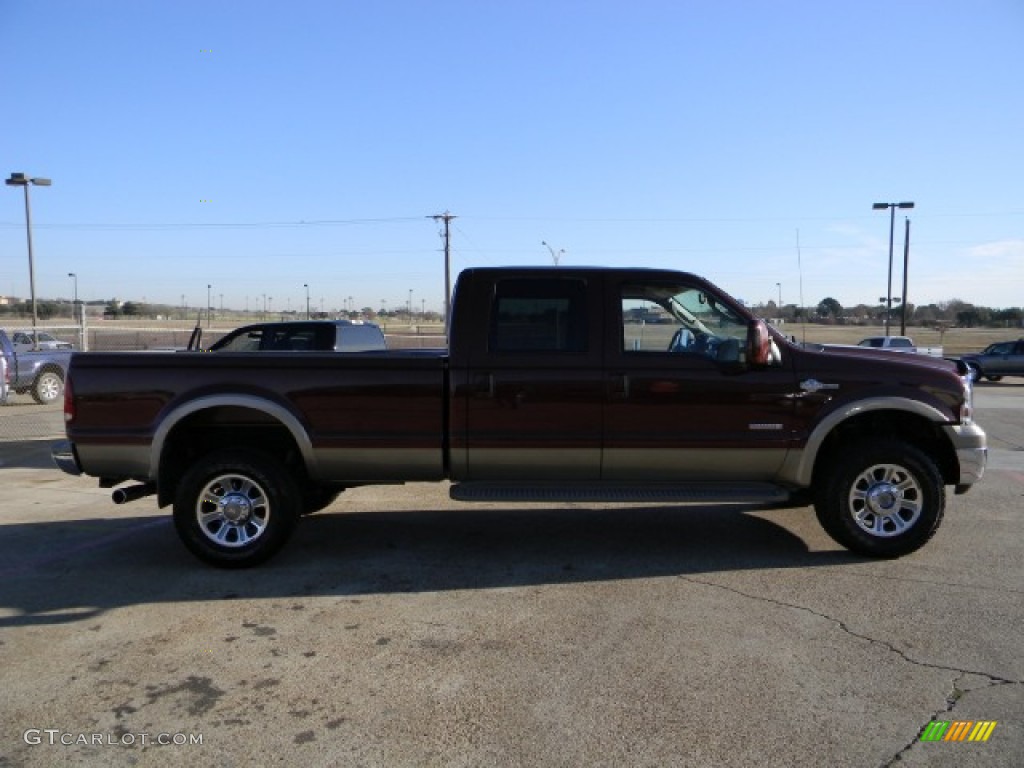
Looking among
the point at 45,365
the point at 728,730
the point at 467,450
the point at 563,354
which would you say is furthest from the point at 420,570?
the point at 45,365

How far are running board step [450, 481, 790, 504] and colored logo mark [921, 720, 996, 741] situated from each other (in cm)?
207

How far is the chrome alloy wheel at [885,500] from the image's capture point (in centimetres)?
536

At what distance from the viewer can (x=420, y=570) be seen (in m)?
5.32

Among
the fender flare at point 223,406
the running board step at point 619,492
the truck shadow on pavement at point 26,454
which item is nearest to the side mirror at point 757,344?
the running board step at point 619,492

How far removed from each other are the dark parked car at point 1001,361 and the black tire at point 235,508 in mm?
27179

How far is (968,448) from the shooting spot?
212 inches

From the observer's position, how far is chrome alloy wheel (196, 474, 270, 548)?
209 inches

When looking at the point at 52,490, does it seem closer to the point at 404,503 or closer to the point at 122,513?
the point at 122,513

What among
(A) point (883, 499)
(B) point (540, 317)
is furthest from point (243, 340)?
(A) point (883, 499)

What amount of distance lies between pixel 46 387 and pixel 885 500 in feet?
55.9

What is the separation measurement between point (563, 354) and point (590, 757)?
9.37ft

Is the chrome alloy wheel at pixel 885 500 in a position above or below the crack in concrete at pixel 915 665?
above

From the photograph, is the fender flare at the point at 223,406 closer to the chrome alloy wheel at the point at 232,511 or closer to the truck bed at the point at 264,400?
the truck bed at the point at 264,400

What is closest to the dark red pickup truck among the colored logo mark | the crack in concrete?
the crack in concrete
